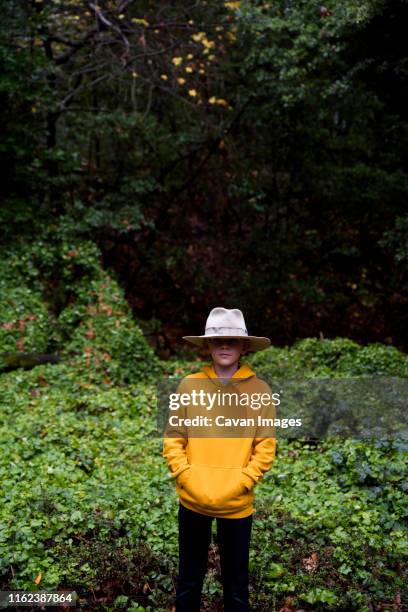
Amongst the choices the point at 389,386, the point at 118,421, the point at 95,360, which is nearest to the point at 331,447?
the point at 389,386

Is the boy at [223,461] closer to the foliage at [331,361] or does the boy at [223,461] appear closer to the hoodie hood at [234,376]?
the hoodie hood at [234,376]

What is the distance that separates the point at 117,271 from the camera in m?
17.7

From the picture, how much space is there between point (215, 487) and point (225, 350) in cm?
76

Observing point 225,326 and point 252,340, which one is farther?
point 252,340

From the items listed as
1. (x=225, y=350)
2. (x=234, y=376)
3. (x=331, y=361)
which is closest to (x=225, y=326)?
(x=225, y=350)

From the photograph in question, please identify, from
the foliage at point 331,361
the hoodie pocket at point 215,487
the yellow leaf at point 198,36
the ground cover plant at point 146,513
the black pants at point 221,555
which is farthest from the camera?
the yellow leaf at point 198,36

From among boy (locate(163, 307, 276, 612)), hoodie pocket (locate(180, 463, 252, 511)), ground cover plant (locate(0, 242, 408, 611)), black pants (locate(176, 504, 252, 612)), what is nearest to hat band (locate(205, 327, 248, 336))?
boy (locate(163, 307, 276, 612))

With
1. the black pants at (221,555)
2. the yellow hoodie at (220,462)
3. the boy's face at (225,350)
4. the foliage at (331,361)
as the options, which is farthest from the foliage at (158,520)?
the foliage at (331,361)

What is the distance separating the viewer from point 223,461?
340cm

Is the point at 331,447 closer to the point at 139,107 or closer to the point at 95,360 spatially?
the point at 95,360

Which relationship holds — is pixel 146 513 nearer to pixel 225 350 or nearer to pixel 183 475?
pixel 183 475
